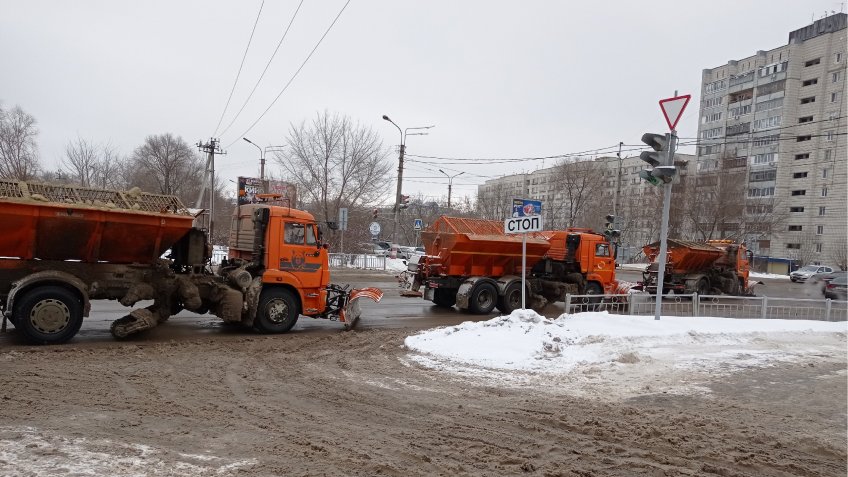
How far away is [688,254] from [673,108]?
555 inches

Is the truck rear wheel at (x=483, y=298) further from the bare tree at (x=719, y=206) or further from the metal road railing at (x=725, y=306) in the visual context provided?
the bare tree at (x=719, y=206)

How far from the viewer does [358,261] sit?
102 feet

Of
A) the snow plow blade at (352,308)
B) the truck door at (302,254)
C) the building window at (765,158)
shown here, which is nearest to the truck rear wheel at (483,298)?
the snow plow blade at (352,308)

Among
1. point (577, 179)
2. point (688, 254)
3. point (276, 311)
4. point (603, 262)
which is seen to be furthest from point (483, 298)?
point (577, 179)

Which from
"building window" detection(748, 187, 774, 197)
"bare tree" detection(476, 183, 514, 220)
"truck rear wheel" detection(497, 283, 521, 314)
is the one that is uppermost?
"building window" detection(748, 187, 774, 197)

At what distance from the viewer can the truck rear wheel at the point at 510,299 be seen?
15414 mm

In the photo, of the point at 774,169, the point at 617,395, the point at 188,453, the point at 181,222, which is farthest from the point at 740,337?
the point at 774,169

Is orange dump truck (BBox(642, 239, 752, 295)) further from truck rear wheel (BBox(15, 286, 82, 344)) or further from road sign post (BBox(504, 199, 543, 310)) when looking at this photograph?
truck rear wheel (BBox(15, 286, 82, 344))

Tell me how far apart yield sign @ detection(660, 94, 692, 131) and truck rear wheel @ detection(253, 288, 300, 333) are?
26.6 ft

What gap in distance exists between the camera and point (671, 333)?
9672 mm

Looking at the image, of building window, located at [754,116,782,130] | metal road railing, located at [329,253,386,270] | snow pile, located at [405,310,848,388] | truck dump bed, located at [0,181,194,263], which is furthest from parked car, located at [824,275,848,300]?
→ building window, located at [754,116,782,130]

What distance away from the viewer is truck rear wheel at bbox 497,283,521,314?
50.6ft

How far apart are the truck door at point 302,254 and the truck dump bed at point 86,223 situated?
1937 mm

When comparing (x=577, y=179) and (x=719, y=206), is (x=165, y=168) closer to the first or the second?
(x=577, y=179)
